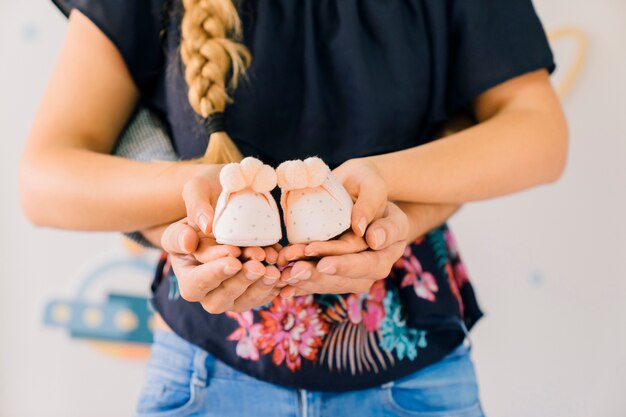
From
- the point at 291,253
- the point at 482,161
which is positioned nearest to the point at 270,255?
the point at 291,253

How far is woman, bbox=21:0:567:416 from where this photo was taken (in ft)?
1.67

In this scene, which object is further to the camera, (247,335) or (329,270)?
(247,335)

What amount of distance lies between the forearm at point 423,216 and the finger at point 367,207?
0.10m

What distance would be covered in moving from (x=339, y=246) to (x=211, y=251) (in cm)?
9

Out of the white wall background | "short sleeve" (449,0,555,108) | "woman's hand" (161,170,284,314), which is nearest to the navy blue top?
"short sleeve" (449,0,555,108)

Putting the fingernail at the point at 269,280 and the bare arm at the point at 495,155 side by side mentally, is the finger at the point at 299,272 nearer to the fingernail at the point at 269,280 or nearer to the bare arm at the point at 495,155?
the fingernail at the point at 269,280

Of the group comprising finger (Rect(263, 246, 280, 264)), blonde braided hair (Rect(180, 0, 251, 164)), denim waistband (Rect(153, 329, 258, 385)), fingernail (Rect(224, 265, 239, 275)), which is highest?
blonde braided hair (Rect(180, 0, 251, 164))

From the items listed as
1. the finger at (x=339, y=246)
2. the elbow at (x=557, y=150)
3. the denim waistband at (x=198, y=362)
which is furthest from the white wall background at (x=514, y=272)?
the finger at (x=339, y=246)

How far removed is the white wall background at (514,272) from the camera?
36.9 inches

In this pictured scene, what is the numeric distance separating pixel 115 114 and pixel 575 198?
744 mm

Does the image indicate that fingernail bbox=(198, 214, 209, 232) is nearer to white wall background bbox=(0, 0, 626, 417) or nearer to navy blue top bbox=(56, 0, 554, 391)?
navy blue top bbox=(56, 0, 554, 391)

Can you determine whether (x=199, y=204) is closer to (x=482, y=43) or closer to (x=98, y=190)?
(x=98, y=190)

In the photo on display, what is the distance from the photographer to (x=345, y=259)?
39 cm

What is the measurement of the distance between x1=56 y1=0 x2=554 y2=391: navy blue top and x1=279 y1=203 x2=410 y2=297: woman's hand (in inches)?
4.2
